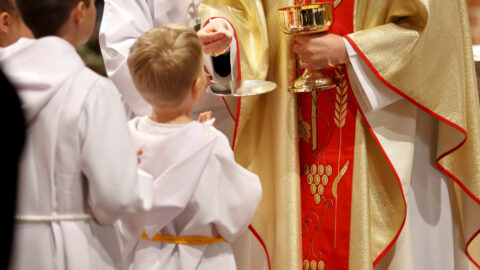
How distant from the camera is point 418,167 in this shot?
3.16 meters

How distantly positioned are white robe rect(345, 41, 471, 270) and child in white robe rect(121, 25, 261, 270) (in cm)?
79

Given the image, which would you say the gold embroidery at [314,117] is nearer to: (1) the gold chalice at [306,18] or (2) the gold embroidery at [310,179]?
(2) the gold embroidery at [310,179]

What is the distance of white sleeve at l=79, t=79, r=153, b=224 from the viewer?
2010 mm

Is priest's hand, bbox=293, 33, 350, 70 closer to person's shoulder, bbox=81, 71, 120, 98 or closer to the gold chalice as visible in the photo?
the gold chalice

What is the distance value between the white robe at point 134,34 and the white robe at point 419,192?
63cm

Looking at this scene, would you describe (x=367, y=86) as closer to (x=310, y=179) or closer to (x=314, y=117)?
(x=314, y=117)

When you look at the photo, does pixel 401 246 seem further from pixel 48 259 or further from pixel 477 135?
pixel 48 259

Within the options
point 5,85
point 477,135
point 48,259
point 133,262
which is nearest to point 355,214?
point 477,135

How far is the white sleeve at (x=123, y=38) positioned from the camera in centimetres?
312

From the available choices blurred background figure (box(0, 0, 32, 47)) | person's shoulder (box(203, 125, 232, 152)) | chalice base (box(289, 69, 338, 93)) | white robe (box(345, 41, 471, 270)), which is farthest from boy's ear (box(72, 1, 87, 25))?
white robe (box(345, 41, 471, 270))

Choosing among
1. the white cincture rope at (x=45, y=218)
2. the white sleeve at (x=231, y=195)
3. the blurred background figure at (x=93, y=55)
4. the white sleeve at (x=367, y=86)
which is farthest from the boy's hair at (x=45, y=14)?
the blurred background figure at (x=93, y=55)

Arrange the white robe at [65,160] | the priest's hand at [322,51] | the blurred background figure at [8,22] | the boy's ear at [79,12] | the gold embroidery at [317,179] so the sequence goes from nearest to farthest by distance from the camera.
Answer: the white robe at [65,160]
the boy's ear at [79,12]
the blurred background figure at [8,22]
the priest's hand at [322,51]
the gold embroidery at [317,179]

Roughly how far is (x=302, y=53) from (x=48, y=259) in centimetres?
132

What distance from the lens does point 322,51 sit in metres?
2.88
